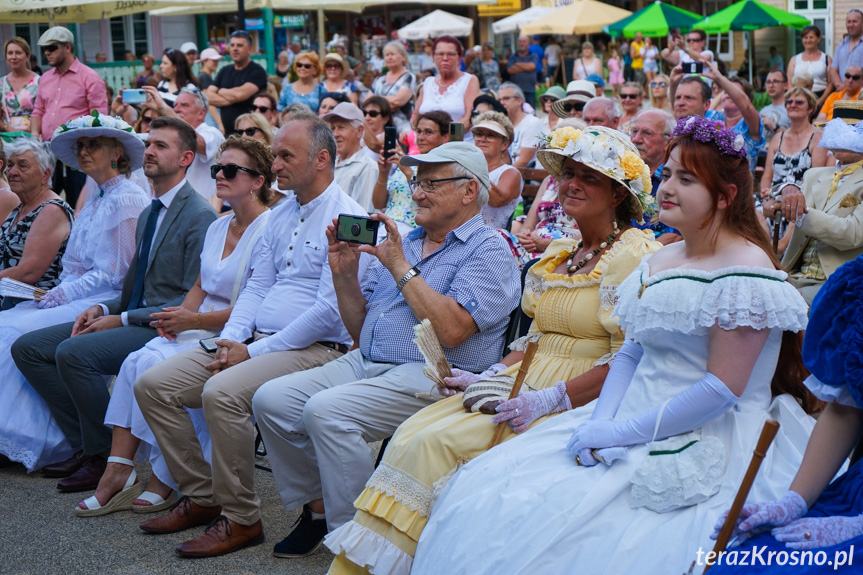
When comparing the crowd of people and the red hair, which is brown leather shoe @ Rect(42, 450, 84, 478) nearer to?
the crowd of people

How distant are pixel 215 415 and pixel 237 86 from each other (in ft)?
21.6

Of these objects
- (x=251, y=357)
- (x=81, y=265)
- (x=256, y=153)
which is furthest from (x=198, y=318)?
(x=81, y=265)

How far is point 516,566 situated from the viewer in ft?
7.80

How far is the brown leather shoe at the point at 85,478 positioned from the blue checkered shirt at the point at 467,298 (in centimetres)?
180

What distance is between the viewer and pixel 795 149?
734 cm

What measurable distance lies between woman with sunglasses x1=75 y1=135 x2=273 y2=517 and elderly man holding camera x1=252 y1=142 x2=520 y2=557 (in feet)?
2.50

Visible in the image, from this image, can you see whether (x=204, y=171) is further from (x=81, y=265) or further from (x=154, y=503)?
(x=154, y=503)

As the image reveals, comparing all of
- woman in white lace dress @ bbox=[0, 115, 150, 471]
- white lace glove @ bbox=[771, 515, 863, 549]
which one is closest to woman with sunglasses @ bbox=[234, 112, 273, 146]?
woman in white lace dress @ bbox=[0, 115, 150, 471]

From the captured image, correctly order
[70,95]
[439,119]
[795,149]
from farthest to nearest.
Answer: [70,95]
[795,149]
[439,119]

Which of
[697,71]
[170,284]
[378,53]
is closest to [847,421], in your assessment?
[170,284]

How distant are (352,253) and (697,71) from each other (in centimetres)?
441

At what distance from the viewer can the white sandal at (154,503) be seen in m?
4.37

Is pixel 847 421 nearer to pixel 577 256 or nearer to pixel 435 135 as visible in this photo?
pixel 577 256

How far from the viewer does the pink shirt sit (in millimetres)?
9344
